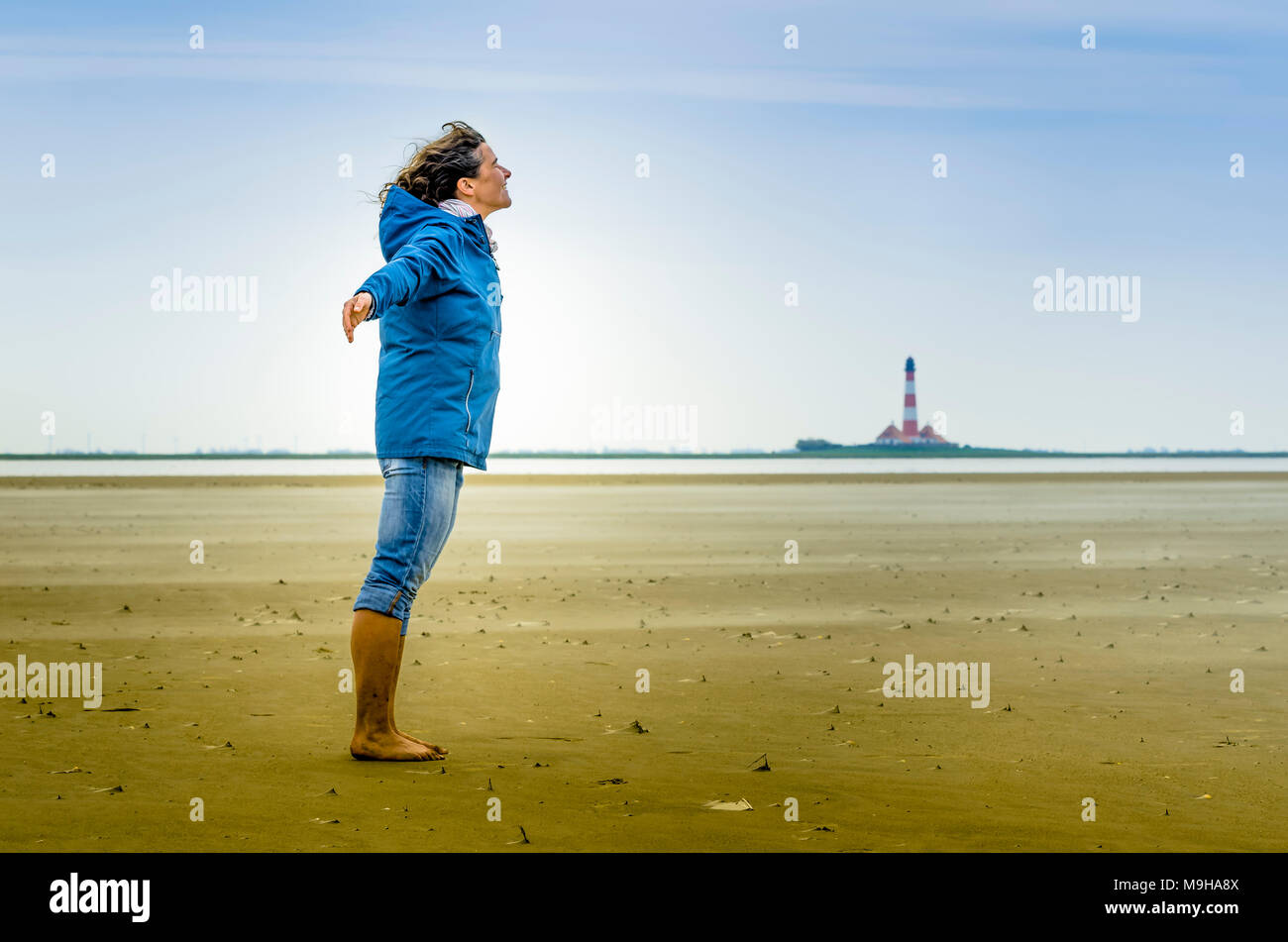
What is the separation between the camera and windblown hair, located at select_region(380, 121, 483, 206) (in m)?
5.50

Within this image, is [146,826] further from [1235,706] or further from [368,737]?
[1235,706]

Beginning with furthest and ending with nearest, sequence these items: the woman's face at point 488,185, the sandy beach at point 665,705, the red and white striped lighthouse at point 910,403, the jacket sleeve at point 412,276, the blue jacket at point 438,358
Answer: the red and white striped lighthouse at point 910,403
the woman's face at point 488,185
the blue jacket at point 438,358
the jacket sleeve at point 412,276
the sandy beach at point 665,705

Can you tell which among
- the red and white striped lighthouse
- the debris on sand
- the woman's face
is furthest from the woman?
the red and white striped lighthouse

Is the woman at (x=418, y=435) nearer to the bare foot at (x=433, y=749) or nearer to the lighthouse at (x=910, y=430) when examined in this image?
the bare foot at (x=433, y=749)

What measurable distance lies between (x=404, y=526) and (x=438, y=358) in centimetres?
72

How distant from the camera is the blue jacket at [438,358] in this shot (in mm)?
5105

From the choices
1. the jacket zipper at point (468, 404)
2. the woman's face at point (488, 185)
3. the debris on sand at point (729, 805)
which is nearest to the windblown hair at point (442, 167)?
the woman's face at point (488, 185)

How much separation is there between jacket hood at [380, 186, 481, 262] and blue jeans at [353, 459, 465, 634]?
0.99m

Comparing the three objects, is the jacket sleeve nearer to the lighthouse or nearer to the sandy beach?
the sandy beach

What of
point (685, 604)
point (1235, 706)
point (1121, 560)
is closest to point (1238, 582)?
point (1121, 560)

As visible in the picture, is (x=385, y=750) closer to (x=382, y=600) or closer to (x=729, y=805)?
(x=382, y=600)

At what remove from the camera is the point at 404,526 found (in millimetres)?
5164

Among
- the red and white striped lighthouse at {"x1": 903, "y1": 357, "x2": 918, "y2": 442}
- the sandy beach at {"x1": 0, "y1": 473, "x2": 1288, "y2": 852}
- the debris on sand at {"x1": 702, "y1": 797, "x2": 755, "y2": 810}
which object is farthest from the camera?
the red and white striped lighthouse at {"x1": 903, "y1": 357, "x2": 918, "y2": 442}

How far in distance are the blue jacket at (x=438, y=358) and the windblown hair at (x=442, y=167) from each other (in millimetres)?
243
